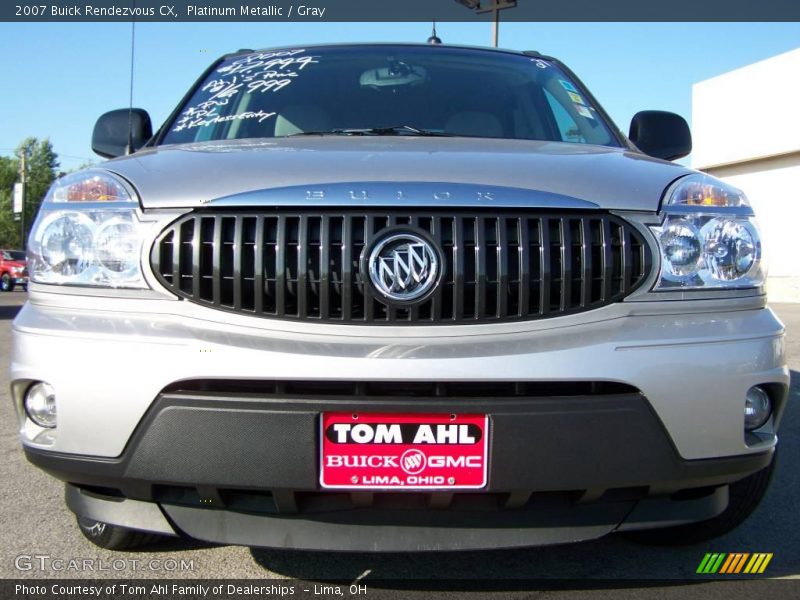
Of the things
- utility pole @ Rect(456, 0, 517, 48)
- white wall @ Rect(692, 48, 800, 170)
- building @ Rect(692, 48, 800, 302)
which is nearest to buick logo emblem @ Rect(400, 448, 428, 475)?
utility pole @ Rect(456, 0, 517, 48)

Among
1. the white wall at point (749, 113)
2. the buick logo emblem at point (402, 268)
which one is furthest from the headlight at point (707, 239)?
the white wall at point (749, 113)

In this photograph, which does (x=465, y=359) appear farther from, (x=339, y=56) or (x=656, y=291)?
(x=339, y=56)

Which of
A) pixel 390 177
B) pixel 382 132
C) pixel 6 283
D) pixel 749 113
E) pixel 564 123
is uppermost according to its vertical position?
pixel 749 113

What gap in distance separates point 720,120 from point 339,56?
28366mm

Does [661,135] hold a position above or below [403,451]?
above

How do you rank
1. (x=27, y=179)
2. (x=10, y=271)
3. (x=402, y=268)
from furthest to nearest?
(x=27, y=179), (x=10, y=271), (x=402, y=268)

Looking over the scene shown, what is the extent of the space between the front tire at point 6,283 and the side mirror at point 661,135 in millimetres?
32747

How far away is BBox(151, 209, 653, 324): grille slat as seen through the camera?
1812 millimetres

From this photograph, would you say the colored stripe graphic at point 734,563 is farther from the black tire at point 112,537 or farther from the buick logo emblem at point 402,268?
the black tire at point 112,537

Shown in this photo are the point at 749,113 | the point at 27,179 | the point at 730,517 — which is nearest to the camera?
the point at 730,517

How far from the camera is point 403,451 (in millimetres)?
1729

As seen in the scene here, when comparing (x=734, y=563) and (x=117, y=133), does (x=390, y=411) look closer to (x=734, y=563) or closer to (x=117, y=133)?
(x=734, y=563)

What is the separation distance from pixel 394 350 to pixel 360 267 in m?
0.23
